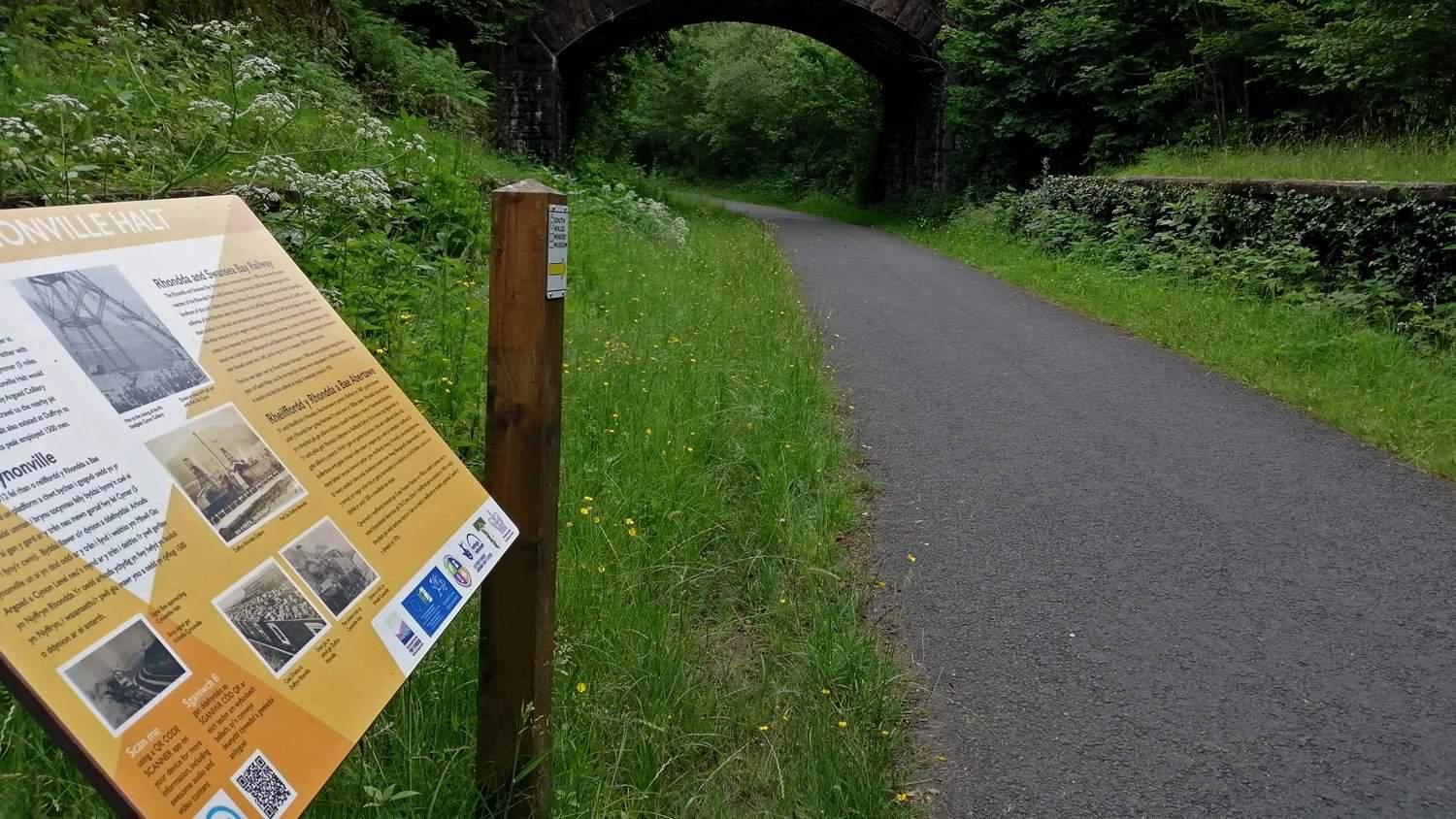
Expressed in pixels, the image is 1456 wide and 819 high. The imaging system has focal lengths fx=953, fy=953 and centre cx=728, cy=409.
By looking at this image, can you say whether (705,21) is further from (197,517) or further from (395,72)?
→ (197,517)

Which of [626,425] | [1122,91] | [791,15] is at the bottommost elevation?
[626,425]

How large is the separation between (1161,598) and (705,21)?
811 inches

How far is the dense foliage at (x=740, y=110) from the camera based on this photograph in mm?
24703

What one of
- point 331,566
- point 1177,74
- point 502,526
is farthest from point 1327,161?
point 331,566

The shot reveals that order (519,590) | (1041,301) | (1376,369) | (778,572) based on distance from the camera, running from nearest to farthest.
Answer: (519,590)
(778,572)
(1376,369)
(1041,301)

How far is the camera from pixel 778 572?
134 inches

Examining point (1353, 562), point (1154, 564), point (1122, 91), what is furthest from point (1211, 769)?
point (1122, 91)

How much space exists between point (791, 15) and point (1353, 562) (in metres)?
20.1

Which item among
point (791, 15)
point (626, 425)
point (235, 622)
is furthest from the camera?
point (791, 15)

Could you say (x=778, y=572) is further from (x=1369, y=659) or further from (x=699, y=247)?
(x=699, y=247)

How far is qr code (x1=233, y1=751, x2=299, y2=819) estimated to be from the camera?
1080 millimetres

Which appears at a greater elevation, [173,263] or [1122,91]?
[1122,91]

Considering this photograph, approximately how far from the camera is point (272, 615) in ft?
3.91

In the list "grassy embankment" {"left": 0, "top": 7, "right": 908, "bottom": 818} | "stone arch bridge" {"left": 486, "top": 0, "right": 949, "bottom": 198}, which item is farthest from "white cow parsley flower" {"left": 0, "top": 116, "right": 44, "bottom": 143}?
"stone arch bridge" {"left": 486, "top": 0, "right": 949, "bottom": 198}
